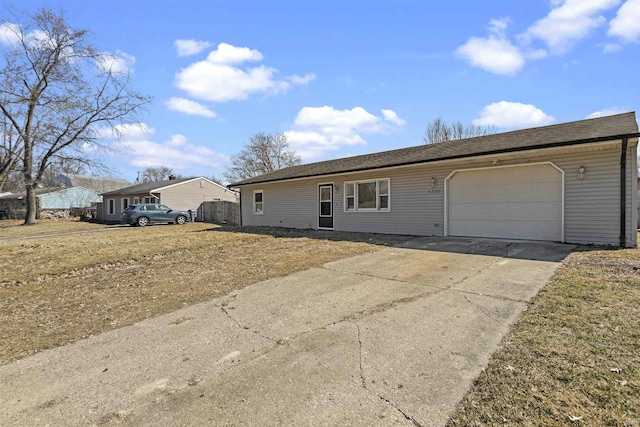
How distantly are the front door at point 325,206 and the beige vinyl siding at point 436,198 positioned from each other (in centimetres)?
27

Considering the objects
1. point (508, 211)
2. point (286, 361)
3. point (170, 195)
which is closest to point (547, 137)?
point (508, 211)

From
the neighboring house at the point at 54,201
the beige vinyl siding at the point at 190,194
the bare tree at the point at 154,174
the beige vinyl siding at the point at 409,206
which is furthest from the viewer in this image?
the bare tree at the point at 154,174

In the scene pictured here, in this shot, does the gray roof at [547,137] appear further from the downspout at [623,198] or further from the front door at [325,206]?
the front door at [325,206]

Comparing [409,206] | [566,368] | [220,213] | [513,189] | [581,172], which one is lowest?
[566,368]

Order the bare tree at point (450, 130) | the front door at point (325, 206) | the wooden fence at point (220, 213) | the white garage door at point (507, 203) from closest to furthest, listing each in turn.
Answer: the white garage door at point (507, 203)
the front door at point (325, 206)
the wooden fence at point (220, 213)
the bare tree at point (450, 130)

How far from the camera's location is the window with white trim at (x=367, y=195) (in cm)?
1245

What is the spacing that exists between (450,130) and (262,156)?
23231mm

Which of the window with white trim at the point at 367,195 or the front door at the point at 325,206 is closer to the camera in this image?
the window with white trim at the point at 367,195

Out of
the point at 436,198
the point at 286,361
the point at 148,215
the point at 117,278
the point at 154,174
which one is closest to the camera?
the point at 286,361

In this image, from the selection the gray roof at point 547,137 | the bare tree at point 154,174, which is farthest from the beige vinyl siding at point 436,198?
the bare tree at point 154,174

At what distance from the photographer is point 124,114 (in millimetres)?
24859

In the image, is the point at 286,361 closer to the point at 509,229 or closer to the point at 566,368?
the point at 566,368

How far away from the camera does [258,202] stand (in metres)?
18.6

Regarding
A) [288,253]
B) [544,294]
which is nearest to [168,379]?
[544,294]
